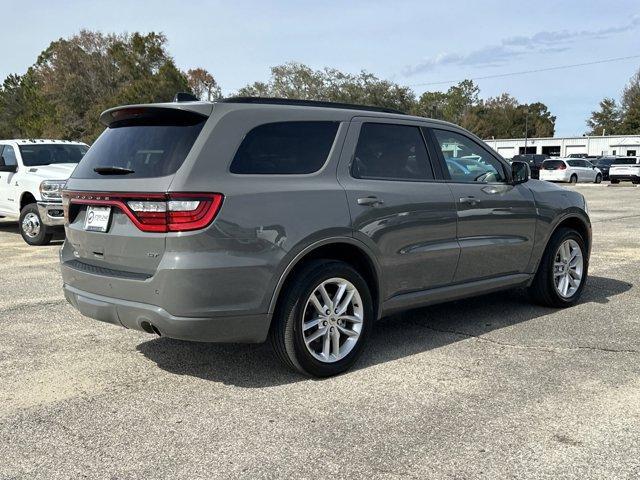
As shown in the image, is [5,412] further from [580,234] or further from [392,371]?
[580,234]

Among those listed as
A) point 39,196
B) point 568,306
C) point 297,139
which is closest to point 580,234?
point 568,306

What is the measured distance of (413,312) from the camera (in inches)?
241

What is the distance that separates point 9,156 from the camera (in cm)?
1188

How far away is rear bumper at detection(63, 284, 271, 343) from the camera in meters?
3.79

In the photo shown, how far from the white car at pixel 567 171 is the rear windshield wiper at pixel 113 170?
32698 mm

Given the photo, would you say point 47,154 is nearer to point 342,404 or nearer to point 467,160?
point 467,160

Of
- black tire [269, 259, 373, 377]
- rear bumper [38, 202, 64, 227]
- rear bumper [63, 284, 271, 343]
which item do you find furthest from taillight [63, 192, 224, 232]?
rear bumper [38, 202, 64, 227]

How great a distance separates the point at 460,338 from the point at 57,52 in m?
54.4

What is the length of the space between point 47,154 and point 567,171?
28.6m

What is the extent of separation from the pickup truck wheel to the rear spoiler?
23.3 feet

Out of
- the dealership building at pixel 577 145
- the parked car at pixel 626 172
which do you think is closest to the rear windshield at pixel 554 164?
the parked car at pixel 626 172

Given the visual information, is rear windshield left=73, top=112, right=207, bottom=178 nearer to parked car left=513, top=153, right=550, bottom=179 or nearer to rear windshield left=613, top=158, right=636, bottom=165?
parked car left=513, top=153, right=550, bottom=179

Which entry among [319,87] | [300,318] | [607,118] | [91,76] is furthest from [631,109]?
[300,318]

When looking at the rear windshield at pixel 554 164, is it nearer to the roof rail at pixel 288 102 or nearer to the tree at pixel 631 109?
the roof rail at pixel 288 102
